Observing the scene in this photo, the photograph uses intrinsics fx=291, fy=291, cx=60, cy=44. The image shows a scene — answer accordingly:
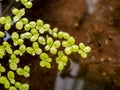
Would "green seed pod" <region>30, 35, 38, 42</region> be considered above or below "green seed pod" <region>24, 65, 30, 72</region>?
above

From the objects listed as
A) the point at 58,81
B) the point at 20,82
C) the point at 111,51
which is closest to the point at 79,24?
the point at 111,51

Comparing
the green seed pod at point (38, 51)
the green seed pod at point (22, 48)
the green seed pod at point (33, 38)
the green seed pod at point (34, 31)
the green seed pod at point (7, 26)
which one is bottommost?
the green seed pod at point (38, 51)

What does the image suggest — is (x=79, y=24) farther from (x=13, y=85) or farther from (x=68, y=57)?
(x=13, y=85)

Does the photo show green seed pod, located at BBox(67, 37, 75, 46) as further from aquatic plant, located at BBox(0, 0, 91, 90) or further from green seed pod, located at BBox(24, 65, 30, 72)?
green seed pod, located at BBox(24, 65, 30, 72)

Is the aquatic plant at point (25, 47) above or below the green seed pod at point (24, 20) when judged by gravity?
below

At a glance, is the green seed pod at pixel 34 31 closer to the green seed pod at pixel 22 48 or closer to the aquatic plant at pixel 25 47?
the aquatic plant at pixel 25 47

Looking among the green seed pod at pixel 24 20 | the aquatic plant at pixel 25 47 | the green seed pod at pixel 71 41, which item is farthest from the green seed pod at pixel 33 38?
the green seed pod at pixel 71 41

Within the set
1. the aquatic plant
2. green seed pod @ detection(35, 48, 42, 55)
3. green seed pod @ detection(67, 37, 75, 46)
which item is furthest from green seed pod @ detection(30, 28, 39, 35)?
green seed pod @ detection(67, 37, 75, 46)

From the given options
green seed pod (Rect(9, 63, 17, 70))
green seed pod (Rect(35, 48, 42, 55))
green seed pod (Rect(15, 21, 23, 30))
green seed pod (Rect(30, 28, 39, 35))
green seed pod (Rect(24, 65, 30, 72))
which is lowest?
green seed pod (Rect(24, 65, 30, 72))

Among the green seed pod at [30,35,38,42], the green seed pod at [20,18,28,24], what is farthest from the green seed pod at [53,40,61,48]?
the green seed pod at [20,18,28,24]
